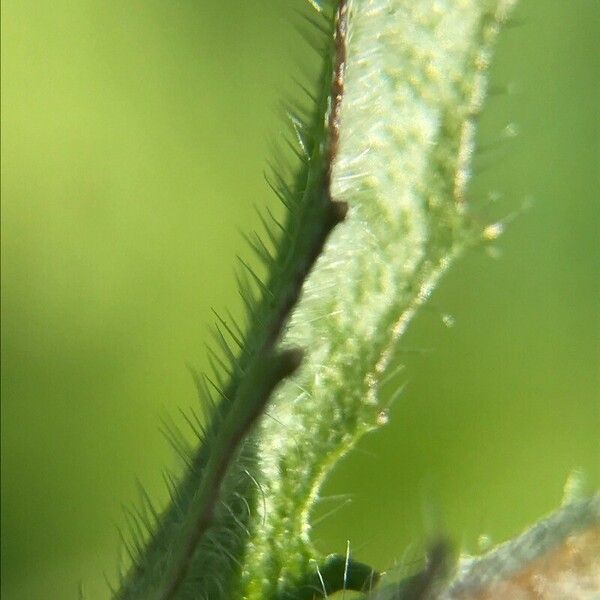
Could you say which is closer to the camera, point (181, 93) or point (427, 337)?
point (427, 337)

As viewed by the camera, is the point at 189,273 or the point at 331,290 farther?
the point at 189,273

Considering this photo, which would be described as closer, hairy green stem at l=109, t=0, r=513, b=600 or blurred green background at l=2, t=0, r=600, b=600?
hairy green stem at l=109, t=0, r=513, b=600

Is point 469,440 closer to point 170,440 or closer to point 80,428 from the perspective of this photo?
point 80,428

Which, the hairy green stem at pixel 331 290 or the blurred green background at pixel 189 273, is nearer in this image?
the hairy green stem at pixel 331 290

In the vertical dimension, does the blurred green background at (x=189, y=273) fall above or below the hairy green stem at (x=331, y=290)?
below

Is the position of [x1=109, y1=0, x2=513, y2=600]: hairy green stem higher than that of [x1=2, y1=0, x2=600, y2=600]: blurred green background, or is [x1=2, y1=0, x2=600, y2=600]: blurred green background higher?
[x1=109, y1=0, x2=513, y2=600]: hairy green stem

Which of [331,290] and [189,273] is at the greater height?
[331,290]

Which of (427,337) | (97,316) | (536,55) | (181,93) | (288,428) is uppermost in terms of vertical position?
(288,428)

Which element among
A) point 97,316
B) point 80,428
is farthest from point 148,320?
point 80,428
